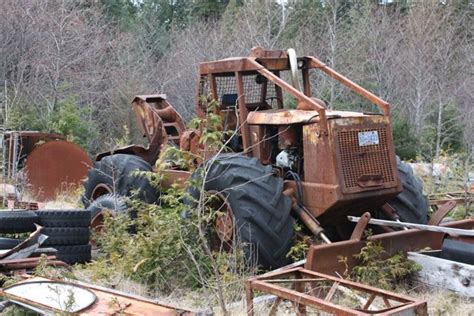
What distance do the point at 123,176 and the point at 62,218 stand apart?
1.48 meters

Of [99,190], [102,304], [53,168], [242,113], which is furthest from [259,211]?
[53,168]

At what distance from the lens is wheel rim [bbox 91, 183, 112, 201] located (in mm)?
9656

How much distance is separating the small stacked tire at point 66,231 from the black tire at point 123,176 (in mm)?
921

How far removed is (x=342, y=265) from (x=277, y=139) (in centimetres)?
188

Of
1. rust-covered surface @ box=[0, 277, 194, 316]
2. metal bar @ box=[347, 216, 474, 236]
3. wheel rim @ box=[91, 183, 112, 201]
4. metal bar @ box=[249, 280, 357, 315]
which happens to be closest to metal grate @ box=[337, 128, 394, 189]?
metal bar @ box=[347, 216, 474, 236]

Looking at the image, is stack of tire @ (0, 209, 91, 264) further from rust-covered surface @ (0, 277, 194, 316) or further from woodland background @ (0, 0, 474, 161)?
woodland background @ (0, 0, 474, 161)

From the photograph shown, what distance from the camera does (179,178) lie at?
335 inches

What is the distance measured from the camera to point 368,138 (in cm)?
701

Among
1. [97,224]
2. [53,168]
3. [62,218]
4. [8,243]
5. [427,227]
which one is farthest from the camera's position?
[53,168]

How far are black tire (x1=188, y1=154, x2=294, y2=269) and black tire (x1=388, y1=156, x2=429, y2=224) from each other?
5.01 feet

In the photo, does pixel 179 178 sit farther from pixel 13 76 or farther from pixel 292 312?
pixel 13 76

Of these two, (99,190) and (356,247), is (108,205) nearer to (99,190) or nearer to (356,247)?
(99,190)

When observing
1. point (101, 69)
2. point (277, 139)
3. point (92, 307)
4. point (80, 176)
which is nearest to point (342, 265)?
point (277, 139)

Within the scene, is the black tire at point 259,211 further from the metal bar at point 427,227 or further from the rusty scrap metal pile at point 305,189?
the metal bar at point 427,227
